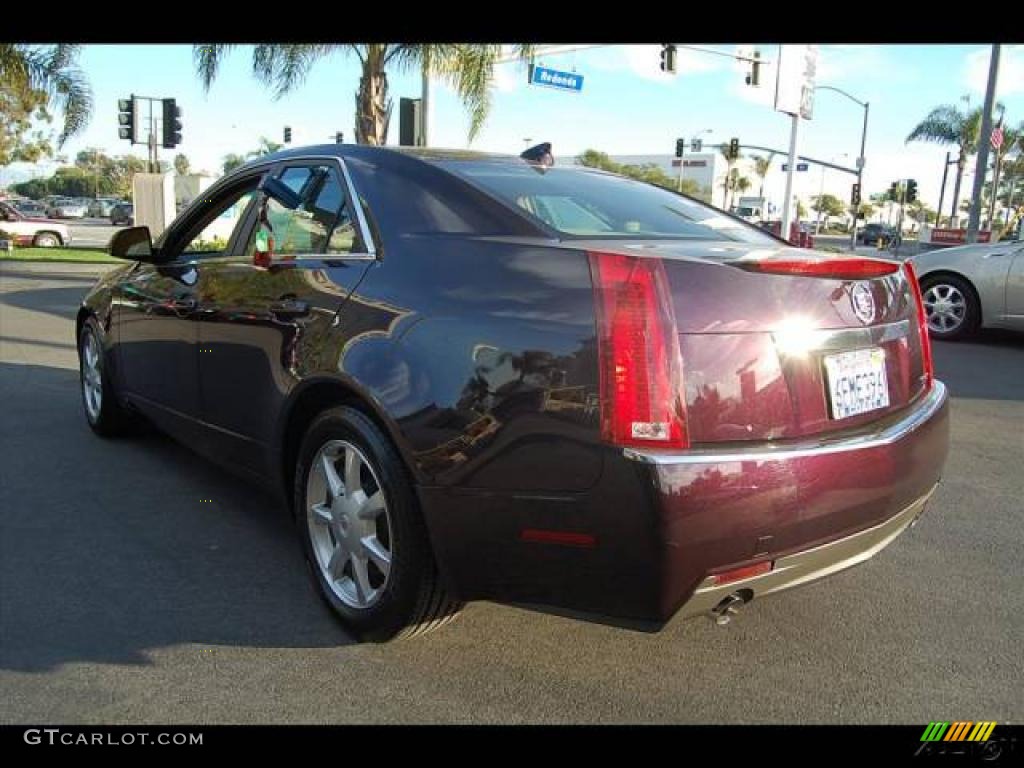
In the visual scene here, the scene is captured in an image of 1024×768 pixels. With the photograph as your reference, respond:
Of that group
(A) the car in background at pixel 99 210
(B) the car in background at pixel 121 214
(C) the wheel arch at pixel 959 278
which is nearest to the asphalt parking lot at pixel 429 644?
(C) the wheel arch at pixel 959 278

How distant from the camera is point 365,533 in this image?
9.02 ft

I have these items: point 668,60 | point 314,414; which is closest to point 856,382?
point 314,414

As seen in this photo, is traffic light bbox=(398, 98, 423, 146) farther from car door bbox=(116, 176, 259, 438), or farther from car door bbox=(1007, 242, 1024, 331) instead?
car door bbox=(116, 176, 259, 438)

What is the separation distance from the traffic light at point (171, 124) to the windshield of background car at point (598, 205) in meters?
18.5

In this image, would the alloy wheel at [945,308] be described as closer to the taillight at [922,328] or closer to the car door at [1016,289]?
the car door at [1016,289]

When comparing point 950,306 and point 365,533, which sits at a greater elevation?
point 950,306

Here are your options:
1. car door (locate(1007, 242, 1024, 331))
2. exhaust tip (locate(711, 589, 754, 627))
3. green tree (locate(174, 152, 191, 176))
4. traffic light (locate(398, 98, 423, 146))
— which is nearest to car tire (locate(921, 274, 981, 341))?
car door (locate(1007, 242, 1024, 331))

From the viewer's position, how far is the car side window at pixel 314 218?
3.08 m

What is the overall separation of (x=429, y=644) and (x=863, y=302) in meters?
1.76

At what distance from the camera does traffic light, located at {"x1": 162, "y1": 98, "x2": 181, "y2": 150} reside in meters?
19.5

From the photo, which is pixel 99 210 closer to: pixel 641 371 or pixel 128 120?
pixel 128 120

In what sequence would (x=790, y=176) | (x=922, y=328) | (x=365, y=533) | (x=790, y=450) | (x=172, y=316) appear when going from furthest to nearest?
1. (x=790, y=176)
2. (x=172, y=316)
3. (x=922, y=328)
4. (x=365, y=533)
5. (x=790, y=450)
